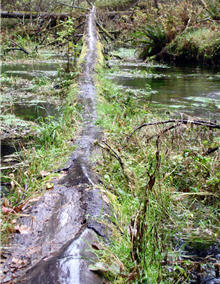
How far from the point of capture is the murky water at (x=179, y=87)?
5.93m

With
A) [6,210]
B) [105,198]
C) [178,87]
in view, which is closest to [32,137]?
[6,210]

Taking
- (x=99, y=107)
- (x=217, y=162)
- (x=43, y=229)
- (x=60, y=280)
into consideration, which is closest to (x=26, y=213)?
(x=43, y=229)

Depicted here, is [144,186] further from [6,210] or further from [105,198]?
[6,210]

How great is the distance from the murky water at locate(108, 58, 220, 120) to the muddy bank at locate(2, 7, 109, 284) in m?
3.28

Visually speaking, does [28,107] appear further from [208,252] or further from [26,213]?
[208,252]

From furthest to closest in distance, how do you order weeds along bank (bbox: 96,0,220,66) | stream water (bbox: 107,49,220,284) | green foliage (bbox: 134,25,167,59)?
green foliage (bbox: 134,25,167,59) < weeds along bank (bbox: 96,0,220,66) < stream water (bbox: 107,49,220,284)

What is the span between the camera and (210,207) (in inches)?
96.4

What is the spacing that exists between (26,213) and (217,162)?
1.64 m

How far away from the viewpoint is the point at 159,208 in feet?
7.61

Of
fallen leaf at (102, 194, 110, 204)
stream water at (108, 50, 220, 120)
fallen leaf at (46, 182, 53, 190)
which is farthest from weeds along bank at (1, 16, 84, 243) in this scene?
stream water at (108, 50, 220, 120)

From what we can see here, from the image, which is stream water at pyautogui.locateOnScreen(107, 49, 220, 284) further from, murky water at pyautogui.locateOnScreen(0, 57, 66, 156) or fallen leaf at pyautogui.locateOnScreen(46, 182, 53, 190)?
murky water at pyautogui.locateOnScreen(0, 57, 66, 156)

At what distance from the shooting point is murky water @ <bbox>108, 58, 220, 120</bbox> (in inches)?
233

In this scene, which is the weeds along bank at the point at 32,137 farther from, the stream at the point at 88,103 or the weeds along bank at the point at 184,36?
the weeds along bank at the point at 184,36

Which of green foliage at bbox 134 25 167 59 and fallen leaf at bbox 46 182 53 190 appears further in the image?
green foliage at bbox 134 25 167 59
